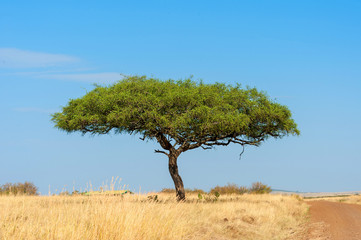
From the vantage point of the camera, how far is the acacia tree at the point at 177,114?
24.1 m

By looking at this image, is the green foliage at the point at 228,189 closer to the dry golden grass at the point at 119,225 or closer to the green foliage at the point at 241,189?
the green foliage at the point at 241,189

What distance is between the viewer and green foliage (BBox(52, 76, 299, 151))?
78.9 feet

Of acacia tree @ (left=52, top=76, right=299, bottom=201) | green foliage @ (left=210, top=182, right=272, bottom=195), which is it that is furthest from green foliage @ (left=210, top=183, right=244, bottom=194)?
acacia tree @ (left=52, top=76, right=299, bottom=201)

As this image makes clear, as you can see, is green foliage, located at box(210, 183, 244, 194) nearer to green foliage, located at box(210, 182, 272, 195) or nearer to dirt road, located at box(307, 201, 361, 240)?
green foliage, located at box(210, 182, 272, 195)

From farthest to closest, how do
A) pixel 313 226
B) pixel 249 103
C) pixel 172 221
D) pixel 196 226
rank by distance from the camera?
pixel 249 103 < pixel 313 226 < pixel 196 226 < pixel 172 221

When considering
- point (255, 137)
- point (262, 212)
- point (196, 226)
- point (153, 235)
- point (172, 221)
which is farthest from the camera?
point (255, 137)

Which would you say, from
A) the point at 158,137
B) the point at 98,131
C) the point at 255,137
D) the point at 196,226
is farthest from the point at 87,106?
the point at 196,226

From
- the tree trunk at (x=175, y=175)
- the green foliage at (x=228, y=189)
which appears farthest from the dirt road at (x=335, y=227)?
the green foliage at (x=228, y=189)

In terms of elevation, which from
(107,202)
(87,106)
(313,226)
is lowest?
(313,226)

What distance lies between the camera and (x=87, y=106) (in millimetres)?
25906

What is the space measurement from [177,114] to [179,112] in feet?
1.07

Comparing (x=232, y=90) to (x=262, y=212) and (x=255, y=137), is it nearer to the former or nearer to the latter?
(x=255, y=137)

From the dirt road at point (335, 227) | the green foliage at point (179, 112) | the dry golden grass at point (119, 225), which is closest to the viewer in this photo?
the dry golden grass at point (119, 225)

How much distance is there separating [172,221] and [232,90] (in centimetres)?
1717
